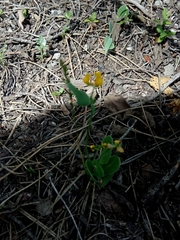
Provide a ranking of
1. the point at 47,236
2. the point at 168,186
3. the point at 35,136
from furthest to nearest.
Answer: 1. the point at 35,136
2. the point at 168,186
3. the point at 47,236

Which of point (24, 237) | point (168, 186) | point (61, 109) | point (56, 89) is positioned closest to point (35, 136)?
point (61, 109)

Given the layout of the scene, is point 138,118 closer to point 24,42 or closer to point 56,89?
point 56,89

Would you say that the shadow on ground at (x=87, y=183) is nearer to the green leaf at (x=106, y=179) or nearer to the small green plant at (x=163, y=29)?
the green leaf at (x=106, y=179)

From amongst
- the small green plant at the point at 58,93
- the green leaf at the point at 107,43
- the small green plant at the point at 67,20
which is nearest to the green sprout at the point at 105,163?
the small green plant at the point at 58,93

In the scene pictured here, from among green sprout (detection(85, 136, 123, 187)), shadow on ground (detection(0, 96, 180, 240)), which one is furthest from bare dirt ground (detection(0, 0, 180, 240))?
green sprout (detection(85, 136, 123, 187))

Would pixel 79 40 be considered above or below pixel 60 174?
above

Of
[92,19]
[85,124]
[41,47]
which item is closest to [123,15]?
[92,19]

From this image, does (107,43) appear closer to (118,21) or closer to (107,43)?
(107,43)
